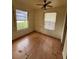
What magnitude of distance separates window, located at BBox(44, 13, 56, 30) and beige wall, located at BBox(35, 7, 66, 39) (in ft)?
1.18

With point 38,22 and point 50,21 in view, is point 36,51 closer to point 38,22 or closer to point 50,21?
point 50,21

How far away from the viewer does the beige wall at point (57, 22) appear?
6445mm

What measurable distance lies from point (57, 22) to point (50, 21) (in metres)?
1.00

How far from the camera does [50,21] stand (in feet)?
25.8

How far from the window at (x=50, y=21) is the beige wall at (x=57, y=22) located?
0.36m

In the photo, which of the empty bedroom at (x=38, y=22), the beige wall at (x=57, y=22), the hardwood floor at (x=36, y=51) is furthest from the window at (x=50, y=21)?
the hardwood floor at (x=36, y=51)

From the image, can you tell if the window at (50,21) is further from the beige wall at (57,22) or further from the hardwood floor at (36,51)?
the hardwood floor at (36,51)

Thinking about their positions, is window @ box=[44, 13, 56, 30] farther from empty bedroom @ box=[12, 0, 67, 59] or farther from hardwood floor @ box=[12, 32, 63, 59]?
hardwood floor @ box=[12, 32, 63, 59]

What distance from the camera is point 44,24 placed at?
8.47 meters

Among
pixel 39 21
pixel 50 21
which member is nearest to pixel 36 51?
pixel 50 21
